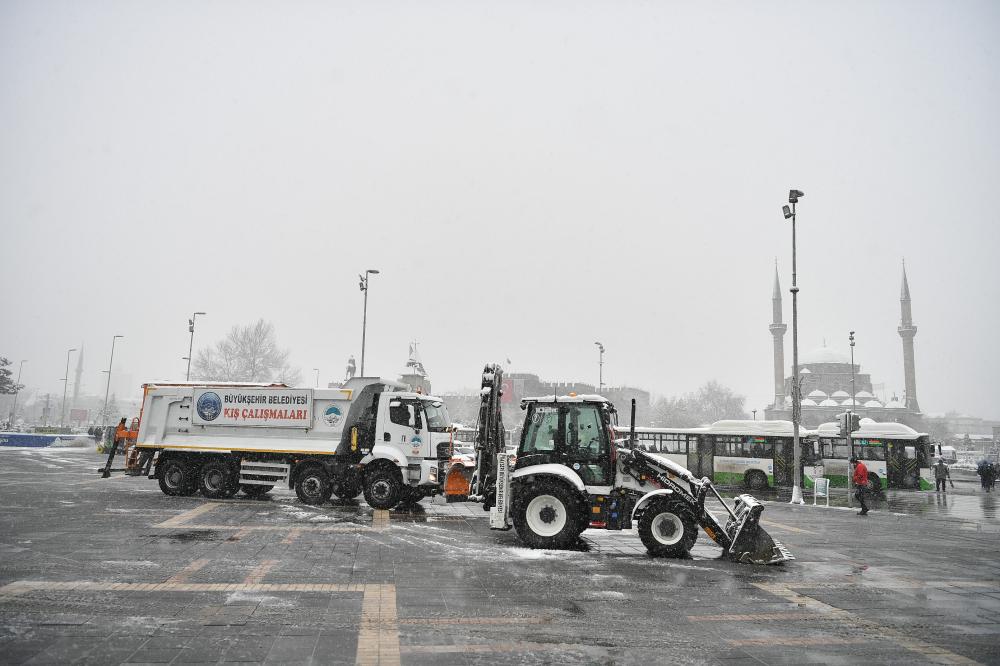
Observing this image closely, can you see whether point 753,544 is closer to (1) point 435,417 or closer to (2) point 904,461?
(1) point 435,417

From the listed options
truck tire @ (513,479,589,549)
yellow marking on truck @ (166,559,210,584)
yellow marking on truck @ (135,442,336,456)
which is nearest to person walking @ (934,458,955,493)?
truck tire @ (513,479,589,549)

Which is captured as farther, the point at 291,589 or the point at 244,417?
the point at 244,417

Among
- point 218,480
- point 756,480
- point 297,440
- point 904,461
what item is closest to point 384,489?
point 297,440

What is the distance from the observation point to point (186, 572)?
826cm

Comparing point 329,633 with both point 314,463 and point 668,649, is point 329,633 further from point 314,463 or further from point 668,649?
point 314,463

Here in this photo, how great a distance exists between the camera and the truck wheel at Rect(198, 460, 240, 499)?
16.8 meters

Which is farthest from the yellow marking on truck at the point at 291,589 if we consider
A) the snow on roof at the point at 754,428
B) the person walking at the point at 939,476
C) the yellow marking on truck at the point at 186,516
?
the person walking at the point at 939,476

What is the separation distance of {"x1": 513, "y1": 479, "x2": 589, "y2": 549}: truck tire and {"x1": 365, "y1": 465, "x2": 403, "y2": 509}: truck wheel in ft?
17.5

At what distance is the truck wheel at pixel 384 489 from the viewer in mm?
15266

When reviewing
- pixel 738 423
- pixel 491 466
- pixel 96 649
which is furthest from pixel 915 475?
pixel 96 649

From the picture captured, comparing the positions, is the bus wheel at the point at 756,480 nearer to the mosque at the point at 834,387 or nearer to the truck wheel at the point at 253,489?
the truck wheel at the point at 253,489

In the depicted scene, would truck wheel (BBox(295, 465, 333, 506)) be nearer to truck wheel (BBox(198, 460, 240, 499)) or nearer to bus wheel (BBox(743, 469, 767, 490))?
truck wheel (BBox(198, 460, 240, 499))

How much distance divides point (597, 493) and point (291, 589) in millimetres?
5073

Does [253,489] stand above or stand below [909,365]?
below
